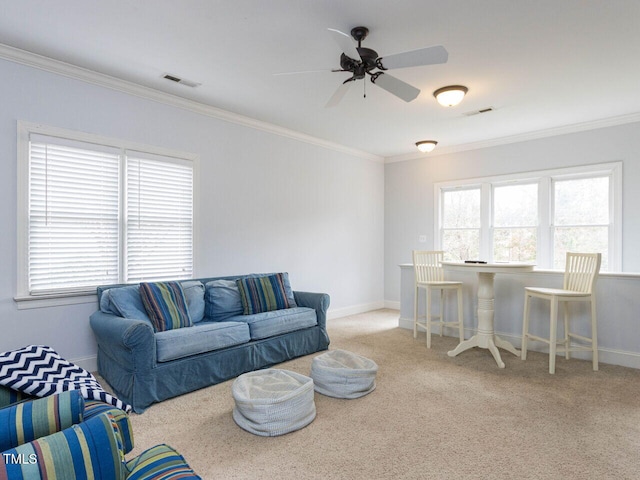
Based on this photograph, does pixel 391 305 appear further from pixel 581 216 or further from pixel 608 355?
pixel 608 355

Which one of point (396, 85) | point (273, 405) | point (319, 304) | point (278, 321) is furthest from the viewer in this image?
point (319, 304)

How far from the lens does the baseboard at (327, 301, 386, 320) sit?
19.1 feet

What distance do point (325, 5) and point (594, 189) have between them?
441cm

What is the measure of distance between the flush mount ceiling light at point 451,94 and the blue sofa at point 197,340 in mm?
2375

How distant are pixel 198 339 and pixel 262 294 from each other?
40.5 inches

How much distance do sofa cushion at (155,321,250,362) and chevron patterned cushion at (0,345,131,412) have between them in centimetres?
86

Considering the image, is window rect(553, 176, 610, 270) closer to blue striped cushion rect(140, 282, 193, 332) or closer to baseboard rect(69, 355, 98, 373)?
blue striped cushion rect(140, 282, 193, 332)

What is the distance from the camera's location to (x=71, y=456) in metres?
0.92

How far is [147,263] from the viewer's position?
12.4 ft

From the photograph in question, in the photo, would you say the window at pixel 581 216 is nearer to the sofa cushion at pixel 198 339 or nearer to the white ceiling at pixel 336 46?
the white ceiling at pixel 336 46

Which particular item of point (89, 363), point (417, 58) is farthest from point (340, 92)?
point (89, 363)

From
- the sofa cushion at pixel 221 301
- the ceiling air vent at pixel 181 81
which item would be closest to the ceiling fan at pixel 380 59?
the ceiling air vent at pixel 181 81

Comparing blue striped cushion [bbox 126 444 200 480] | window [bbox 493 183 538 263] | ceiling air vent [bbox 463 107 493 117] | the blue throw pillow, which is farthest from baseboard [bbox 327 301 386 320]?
blue striped cushion [bbox 126 444 200 480]

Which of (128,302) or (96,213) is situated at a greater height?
(96,213)
